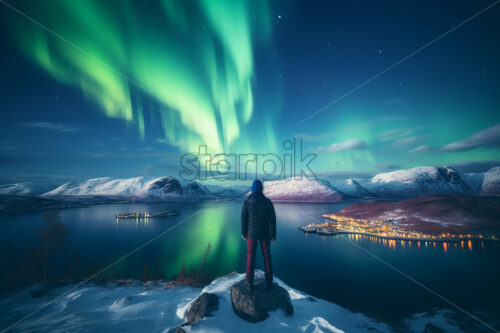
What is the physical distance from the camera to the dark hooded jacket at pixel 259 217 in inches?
271

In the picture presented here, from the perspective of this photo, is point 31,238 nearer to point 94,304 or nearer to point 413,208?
point 94,304

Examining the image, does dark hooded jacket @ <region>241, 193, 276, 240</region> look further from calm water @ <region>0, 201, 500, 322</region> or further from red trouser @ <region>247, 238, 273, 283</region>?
calm water @ <region>0, 201, 500, 322</region>

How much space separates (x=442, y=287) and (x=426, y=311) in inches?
500

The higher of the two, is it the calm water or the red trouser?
the red trouser

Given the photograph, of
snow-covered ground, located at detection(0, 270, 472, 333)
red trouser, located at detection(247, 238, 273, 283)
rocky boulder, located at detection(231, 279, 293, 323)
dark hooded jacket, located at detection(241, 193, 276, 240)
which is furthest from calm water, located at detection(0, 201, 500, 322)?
dark hooded jacket, located at detection(241, 193, 276, 240)

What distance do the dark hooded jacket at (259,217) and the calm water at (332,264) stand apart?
2029 cm

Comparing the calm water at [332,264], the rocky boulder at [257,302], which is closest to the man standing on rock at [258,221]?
the rocky boulder at [257,302]

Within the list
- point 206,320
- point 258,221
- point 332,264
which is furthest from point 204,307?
point 332,264

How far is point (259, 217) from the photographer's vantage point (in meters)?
6.89

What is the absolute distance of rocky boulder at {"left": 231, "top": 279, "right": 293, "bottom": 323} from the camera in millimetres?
7301

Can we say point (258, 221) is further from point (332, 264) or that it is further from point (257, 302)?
point (332, 264)

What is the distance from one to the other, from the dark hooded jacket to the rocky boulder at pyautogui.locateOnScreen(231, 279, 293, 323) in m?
2.95

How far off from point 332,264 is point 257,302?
34369 mm

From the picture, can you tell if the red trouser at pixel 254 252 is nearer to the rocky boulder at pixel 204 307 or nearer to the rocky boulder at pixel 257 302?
the rocky boulder at pixel 257 302
